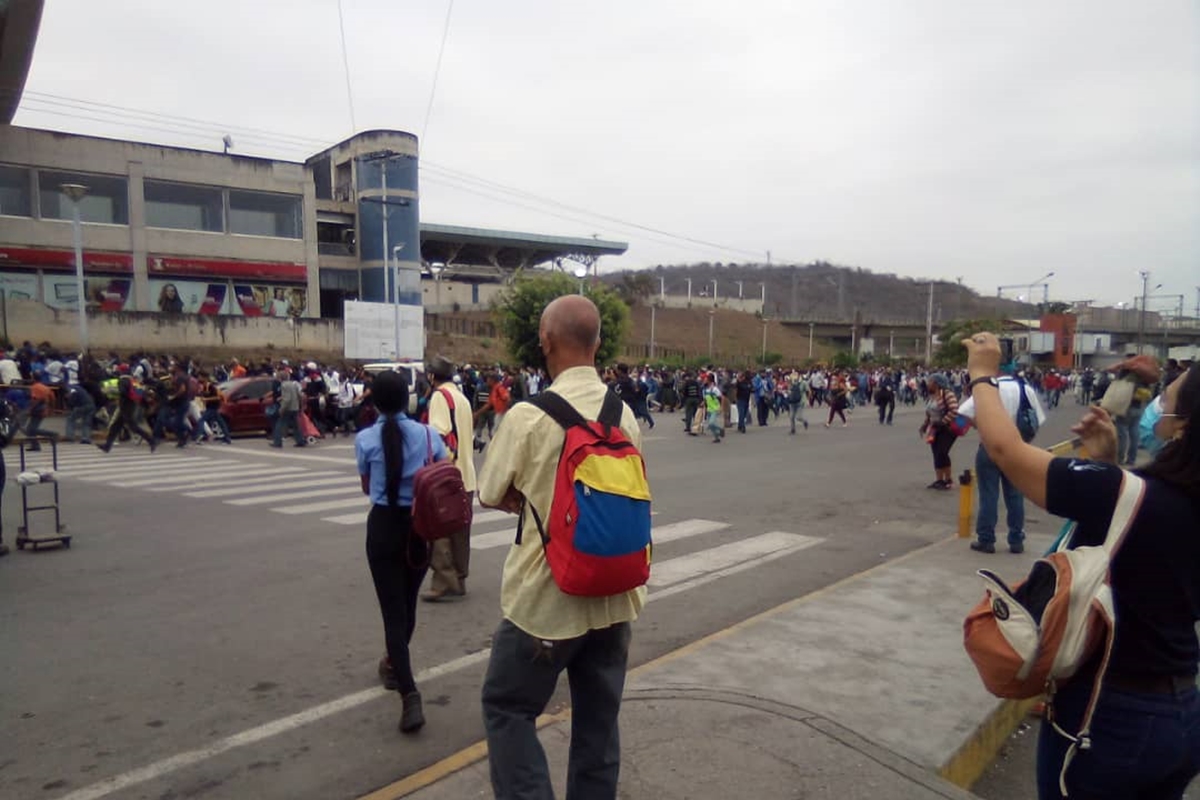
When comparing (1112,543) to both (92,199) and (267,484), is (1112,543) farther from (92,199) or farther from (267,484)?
(92,199)

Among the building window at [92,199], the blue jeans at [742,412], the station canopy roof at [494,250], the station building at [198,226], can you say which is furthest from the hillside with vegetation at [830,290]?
the blue jeans at [742,412]

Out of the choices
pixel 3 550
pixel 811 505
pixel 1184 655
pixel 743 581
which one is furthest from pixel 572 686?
pixel 811 505

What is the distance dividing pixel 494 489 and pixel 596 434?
39 centimetres

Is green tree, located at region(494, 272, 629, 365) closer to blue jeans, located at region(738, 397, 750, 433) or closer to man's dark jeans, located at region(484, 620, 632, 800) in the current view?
blue jeans, located at region(738, 397, 750, 433)

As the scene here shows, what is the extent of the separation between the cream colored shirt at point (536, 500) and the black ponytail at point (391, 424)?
66.0 inches

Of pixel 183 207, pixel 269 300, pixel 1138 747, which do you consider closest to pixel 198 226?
pixel 183 207

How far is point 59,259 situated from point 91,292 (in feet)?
6.14

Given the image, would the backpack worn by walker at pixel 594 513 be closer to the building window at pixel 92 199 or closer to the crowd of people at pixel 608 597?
the crowd of people at pixel 608 597

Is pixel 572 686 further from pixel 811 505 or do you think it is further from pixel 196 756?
pixel 811 505

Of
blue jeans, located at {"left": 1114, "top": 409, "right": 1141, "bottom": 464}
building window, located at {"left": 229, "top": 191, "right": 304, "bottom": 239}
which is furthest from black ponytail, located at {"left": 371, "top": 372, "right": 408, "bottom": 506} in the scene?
building window, located at {"left": 229, "top": 191, "right": 304, "bottom": 239}

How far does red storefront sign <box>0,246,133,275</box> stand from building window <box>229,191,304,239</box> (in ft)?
17.4

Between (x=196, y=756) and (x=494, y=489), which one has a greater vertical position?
(x=494, y=489)

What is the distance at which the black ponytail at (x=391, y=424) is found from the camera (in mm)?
4316

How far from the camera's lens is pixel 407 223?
49.9m
